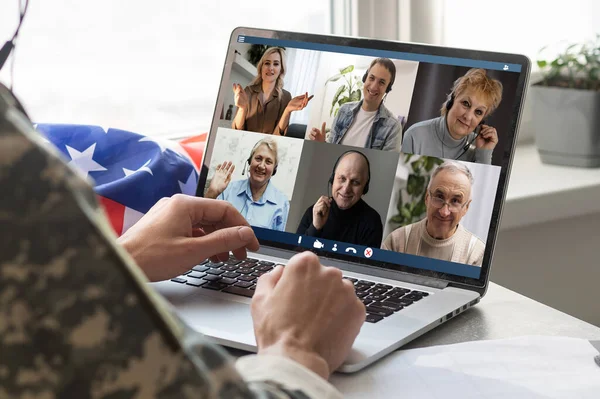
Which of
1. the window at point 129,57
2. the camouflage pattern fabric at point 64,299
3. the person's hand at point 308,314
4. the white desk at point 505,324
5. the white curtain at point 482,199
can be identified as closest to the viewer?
the camouflage pattern fabric at point 64,299

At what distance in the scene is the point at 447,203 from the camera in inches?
36.7

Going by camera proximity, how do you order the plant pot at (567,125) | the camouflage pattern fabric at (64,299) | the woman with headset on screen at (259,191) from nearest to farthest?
the camouflage pattern fabric at (64,299) < the woman with headset on screen at (259,191) < the plant pot at (567,125)

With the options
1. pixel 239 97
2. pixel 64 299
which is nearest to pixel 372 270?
pixel 239 97

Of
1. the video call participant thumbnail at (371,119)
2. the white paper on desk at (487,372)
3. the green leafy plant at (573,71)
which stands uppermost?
the green leafy plant at (573,71)

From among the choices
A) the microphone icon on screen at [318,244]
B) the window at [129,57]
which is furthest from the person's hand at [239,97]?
the window at [129,57]

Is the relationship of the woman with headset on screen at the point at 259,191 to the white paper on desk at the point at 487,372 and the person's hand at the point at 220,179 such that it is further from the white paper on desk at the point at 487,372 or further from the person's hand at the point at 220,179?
the white paper on desk at the point at 487,372

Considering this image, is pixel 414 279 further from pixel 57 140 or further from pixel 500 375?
pixel 57 140

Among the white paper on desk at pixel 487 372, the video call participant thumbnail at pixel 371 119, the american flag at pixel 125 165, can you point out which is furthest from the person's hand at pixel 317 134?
the white paper on desk at pixel 487 372

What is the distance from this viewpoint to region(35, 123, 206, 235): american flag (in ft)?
3.58

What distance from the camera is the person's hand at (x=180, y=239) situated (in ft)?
2.87

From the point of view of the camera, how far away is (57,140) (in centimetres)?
117

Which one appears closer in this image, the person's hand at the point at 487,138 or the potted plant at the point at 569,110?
the person's hand at the point at 487,138

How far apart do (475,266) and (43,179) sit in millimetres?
692

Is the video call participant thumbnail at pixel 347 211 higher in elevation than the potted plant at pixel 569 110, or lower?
lower
